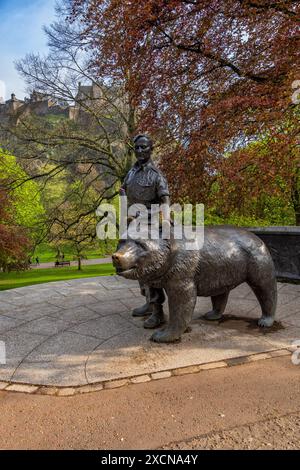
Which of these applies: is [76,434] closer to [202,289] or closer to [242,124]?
[202,289]

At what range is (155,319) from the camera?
4.80 metres

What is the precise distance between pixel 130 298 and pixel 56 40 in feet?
31.8

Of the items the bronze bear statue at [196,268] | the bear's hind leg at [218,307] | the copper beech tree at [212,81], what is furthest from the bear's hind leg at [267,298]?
the copper beech tree at [212,81]

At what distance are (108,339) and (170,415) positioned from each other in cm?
182

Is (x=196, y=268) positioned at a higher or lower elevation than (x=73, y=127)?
lower

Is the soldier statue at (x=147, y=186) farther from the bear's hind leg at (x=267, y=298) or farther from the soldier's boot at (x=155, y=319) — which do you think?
the bear's hind leg at (x=267, y=298)

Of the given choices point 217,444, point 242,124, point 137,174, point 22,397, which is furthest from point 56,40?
point 217,444

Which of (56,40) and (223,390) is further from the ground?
(56,40)

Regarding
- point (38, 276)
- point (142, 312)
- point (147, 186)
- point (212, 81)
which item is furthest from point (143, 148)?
point (38, 276)

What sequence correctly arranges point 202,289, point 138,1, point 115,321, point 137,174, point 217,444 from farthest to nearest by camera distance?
point 138,1, point 115,321, point 137,174, point 202,289, point 217,444

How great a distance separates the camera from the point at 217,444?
2307 millimetres

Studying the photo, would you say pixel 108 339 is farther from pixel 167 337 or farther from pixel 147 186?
pixel 147 186

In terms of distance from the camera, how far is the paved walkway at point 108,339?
3451 mm

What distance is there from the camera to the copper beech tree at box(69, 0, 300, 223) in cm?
574
